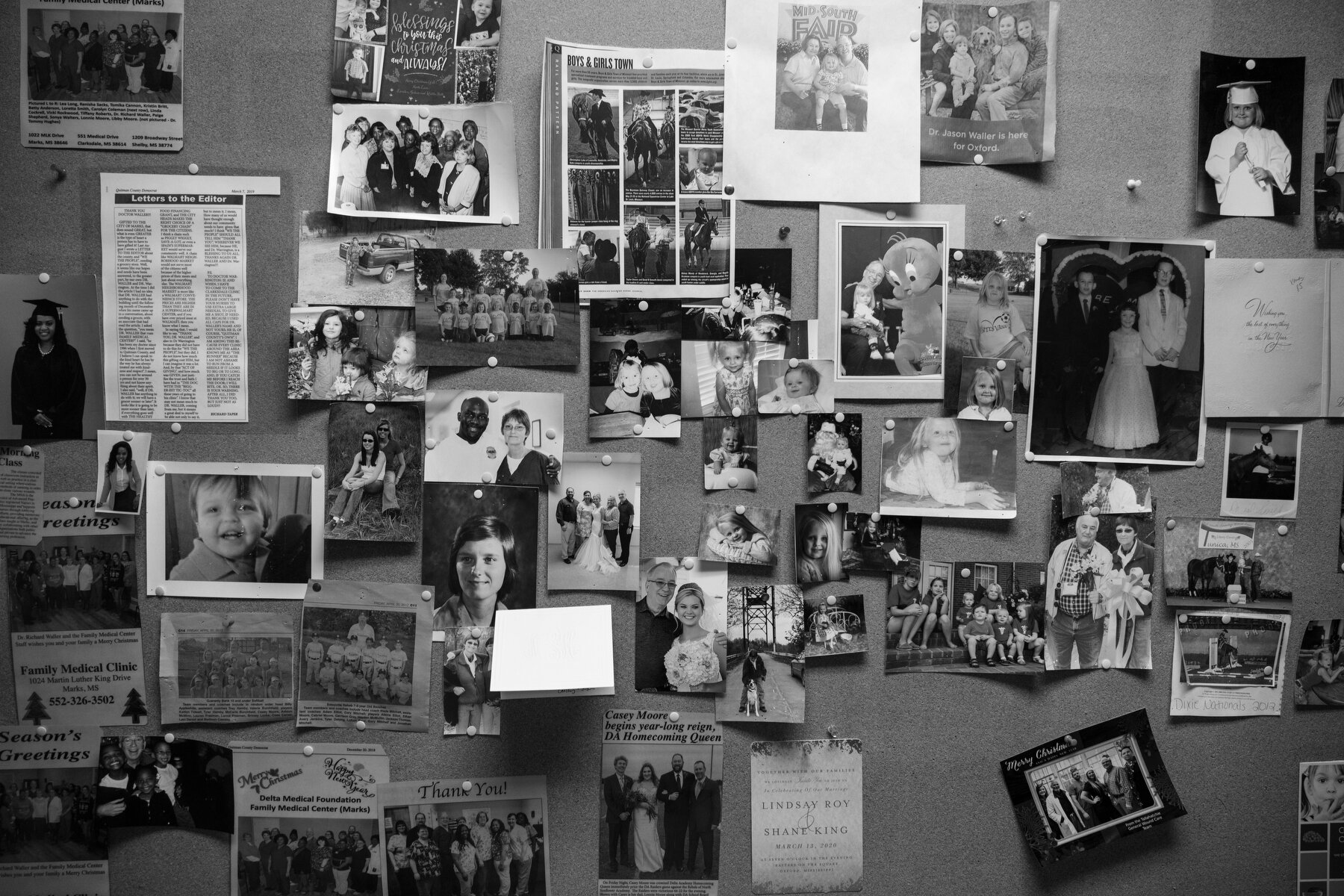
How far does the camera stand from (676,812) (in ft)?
3.56

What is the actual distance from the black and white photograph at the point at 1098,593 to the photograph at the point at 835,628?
229 mm

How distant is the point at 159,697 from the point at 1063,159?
1.25m

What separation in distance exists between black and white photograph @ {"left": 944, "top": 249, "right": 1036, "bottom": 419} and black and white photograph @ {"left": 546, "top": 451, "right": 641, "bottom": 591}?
40 centimetres

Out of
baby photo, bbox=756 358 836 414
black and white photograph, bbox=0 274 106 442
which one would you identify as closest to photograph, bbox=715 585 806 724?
baby photo, bbox=756 358 836 414

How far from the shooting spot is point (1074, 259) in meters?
1.07

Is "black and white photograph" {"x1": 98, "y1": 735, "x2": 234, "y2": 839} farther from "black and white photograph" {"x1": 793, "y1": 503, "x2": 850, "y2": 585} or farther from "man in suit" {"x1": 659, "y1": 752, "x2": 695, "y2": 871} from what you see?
"black and white photograph" {"x1": 793, "y1": 503, "x2": 850, "y2": 585}

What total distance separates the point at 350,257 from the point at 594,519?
1.37 ft

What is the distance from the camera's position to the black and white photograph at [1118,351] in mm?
1065

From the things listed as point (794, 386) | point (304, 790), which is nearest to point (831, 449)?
point (794, 386)

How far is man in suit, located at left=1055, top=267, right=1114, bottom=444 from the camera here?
3.51ft

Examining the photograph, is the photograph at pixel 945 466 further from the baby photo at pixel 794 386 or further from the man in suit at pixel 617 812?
the man in suit at pixel 617 812

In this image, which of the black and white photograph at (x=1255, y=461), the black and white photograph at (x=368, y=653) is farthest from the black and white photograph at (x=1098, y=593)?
the black and white photograph at (x=368, y=653)

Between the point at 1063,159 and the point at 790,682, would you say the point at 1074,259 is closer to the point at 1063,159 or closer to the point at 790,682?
the point at 1063,159

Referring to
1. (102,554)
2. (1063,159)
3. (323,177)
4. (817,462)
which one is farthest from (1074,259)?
(102,554)
